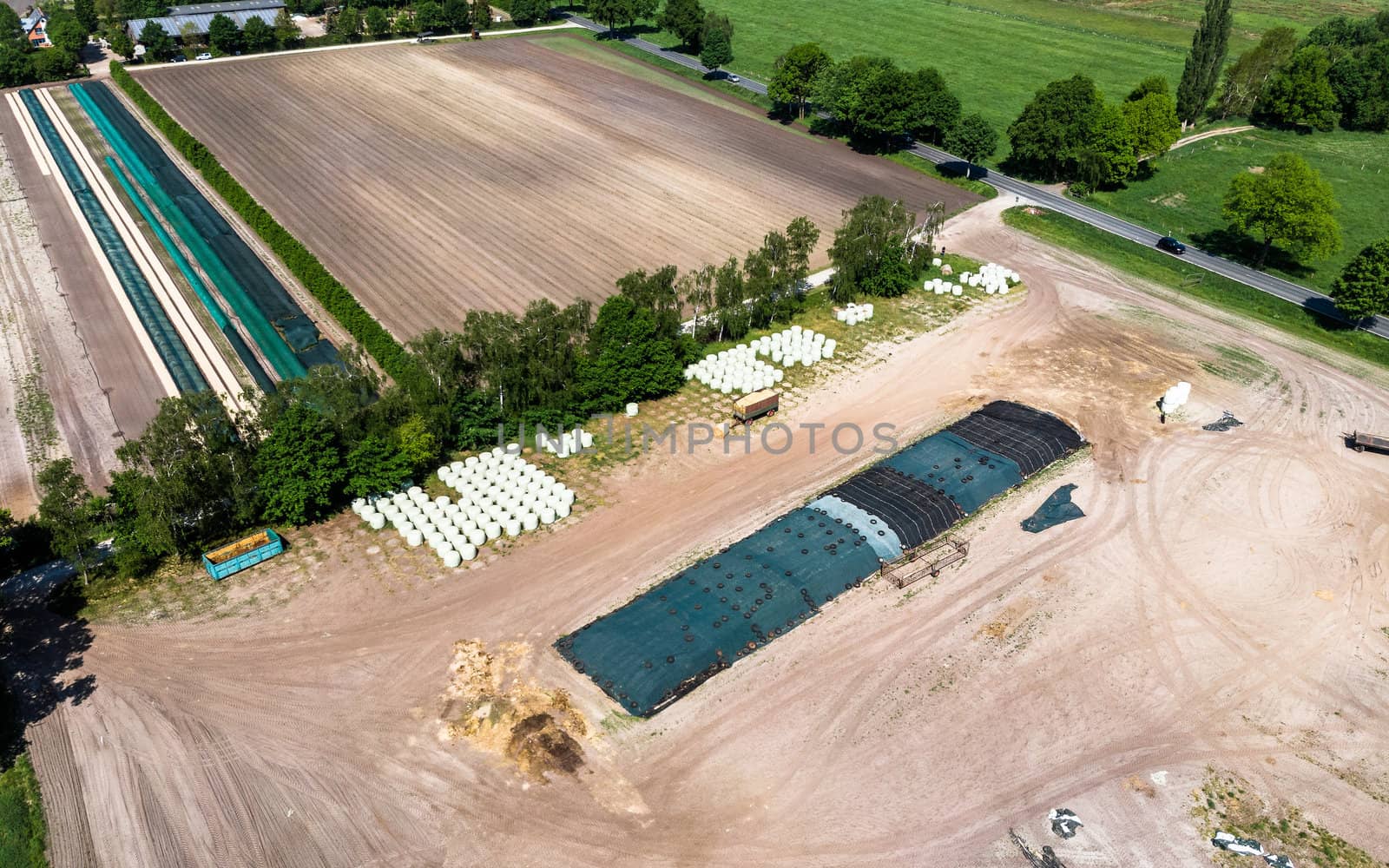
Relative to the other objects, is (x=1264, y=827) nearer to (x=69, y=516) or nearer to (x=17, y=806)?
(x=17, y=806)

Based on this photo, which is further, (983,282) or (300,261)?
(983,282)

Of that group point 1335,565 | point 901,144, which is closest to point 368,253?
point 901,144

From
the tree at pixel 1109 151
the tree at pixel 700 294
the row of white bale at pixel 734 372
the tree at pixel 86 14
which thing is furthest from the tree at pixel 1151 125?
the tree at pixel 86 14

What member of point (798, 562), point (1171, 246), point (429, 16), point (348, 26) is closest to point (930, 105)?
point (1171, 246)

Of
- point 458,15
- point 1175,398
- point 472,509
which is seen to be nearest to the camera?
point 472,509

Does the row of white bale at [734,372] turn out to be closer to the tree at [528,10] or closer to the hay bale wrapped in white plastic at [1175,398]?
the hay bale wrapped in white plastic at [1175,398]

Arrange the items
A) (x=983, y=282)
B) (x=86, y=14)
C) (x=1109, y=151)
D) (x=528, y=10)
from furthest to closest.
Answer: (x=528, y=10) → (x=86, y=14) → (x=1109, y=151) → (x=983, y=282)

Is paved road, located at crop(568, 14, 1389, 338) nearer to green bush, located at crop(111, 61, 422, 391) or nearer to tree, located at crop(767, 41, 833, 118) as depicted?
tree, located at crop(767, 41, 833, 118)

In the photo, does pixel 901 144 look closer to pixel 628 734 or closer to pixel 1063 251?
pixel 1063 251
